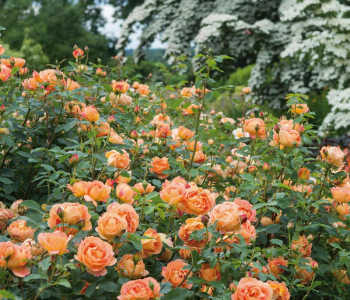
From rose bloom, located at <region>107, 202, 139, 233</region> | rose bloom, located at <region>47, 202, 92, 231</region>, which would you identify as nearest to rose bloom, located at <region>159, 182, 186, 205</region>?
rose bloom, located at <region>107, 202, 139, 233</region>

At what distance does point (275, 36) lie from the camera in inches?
221

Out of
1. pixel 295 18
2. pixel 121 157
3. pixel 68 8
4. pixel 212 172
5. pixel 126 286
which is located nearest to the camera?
pixel 126 286

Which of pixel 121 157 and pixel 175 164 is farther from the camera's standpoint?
pixel 175 164

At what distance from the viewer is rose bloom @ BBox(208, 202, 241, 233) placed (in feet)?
3.29

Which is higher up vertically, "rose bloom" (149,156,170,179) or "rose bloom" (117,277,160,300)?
"rose bloom" (117,277,160,300)

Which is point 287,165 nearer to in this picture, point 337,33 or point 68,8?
point 337,33

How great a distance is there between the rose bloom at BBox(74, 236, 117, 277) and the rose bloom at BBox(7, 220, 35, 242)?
0.26 meters

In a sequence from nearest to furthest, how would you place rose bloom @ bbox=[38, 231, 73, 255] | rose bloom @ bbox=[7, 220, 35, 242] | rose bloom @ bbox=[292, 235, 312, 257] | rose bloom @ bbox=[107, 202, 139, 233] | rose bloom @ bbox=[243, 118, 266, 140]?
rose bloom @ bbox=[38, 231, 73, 255]
rose bloom @ bbox=[107, 202, 139, 233]
rose bloom @ bbox=[7, 220, 35, 242]
rose bloom @ bbox=[292, 235, 312, 257]
rose bloom @ bbox=[243, 118, 266, 140]

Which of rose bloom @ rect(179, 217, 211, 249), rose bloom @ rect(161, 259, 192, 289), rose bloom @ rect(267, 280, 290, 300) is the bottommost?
rose bloom @ rect(267, 280, 290, 300)

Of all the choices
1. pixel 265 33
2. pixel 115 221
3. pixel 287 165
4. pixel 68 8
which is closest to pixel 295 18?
pixel 265 33

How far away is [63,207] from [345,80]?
4896mm

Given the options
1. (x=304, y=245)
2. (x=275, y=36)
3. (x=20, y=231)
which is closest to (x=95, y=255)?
(x=20, y=231)

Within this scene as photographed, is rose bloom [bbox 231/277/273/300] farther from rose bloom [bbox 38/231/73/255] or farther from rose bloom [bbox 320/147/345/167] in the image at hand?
rose bloom [bbox 320/147/345/167]

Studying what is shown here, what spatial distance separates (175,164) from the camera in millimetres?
1604
